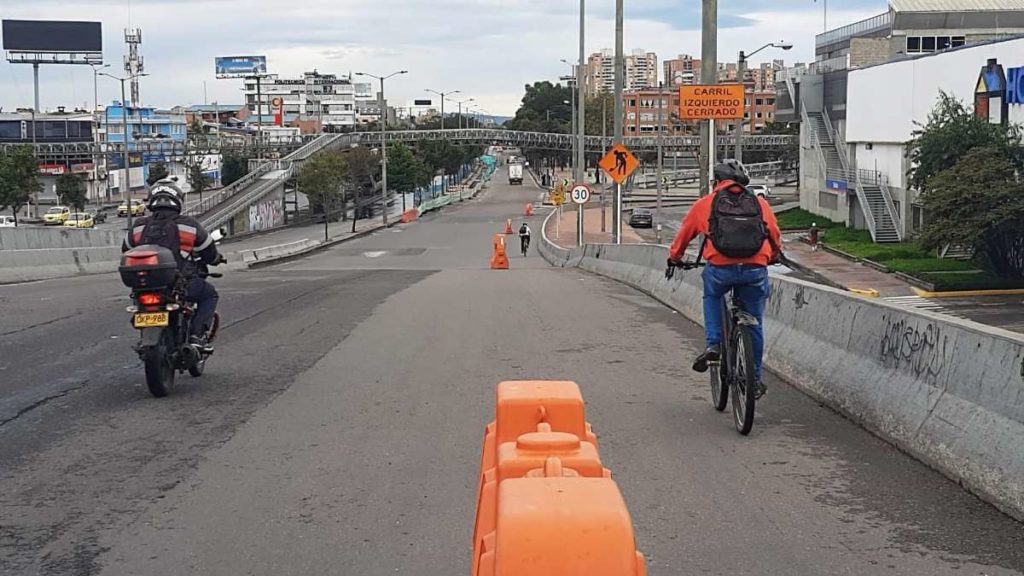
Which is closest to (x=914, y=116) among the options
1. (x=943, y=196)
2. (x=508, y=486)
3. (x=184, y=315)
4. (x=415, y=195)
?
(x=943, y=196)

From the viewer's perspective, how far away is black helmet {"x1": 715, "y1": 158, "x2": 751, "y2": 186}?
7.94m

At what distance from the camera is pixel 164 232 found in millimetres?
9500

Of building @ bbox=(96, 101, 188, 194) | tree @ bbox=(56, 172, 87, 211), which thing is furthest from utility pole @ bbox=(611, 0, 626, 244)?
building @ bbox=(96, 101, 188, 194)

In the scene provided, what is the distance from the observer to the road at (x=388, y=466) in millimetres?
5398

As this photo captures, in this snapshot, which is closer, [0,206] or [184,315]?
[184,315]

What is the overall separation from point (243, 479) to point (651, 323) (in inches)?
348

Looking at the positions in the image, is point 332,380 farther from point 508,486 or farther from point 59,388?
point 508,486

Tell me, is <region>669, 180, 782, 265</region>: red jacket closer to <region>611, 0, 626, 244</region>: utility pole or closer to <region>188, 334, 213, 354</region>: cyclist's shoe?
<region>188, 334, 213, 354</region>: cyclist's shoe

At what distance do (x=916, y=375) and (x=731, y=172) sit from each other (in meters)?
1.87

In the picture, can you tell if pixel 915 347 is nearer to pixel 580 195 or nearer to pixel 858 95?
pixel 580 195

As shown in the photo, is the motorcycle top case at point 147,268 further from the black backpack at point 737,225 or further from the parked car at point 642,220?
the parked car at point 642,220

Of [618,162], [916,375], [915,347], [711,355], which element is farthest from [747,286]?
[618,162]

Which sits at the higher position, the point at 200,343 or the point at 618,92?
the point at 618,92

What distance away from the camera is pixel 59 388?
9.62 metres
